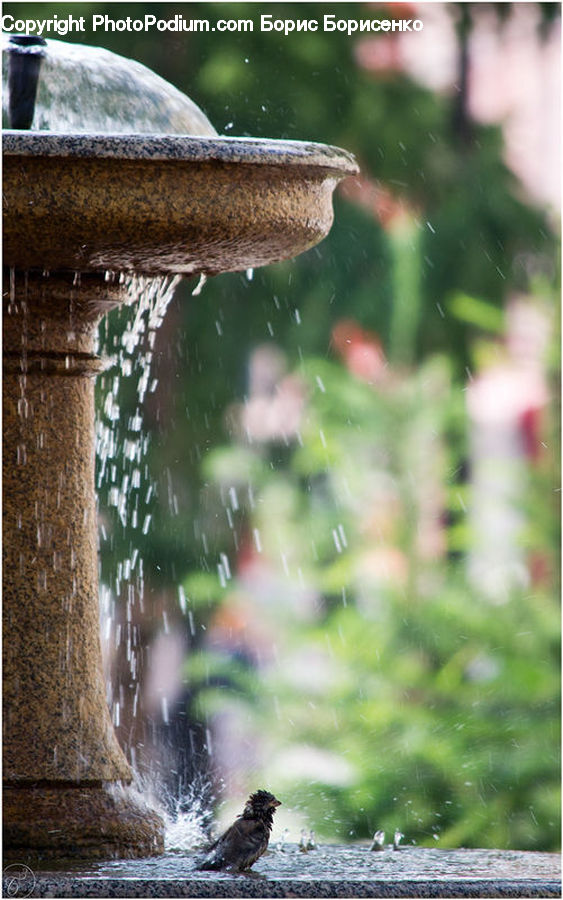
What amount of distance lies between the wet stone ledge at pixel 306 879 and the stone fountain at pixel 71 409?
18 centimetres

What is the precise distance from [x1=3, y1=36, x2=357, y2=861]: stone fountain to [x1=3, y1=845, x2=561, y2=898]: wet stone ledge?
7.1 inches

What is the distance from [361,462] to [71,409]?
9.09ft

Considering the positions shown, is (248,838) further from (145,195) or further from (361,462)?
(361,462)

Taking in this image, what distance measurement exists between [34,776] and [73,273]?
1.13 meters

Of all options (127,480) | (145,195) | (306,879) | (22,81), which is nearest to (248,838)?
(306,879)

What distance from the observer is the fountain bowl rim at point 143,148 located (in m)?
2.89

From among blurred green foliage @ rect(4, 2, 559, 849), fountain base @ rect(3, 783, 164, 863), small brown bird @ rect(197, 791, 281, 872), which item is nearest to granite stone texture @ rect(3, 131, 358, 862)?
fountain base @ rect(3, 783, 164, 863)

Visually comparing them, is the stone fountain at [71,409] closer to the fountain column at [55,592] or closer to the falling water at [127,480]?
the fountain column at [55,592]

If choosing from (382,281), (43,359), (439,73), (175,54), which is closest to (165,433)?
(382,281)

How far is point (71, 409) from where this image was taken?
333cm

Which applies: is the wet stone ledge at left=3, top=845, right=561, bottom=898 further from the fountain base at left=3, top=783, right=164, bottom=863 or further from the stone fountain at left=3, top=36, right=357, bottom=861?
the stone fountain at left=3, top=36, right=357, bottom=861

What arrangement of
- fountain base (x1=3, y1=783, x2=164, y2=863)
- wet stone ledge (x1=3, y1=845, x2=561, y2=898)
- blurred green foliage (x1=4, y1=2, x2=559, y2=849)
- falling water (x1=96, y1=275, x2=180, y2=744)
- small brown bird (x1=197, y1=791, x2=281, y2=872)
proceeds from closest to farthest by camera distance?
wet stone ledge (x1=3, y1=845, x2=561, y2=898), small brown bird (x1=197, y1=791, x2=281, y2=872), fountain base (x1=3, y1=783, x2=164, y2=863), blurred green foliage (x1=4, y1=2, x2=559, y2=849), falling water (x1=96, y1=275, x2=180, y2=744)

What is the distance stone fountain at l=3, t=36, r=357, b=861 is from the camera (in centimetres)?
308

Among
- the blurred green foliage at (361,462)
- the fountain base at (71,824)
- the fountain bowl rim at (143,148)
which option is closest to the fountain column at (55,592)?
the fountain base at (71,824)
